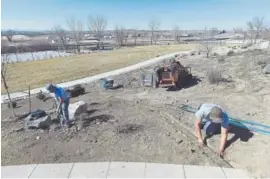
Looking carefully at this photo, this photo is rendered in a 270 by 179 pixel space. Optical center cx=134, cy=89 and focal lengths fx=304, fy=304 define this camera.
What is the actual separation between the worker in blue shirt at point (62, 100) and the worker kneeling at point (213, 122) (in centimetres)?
362

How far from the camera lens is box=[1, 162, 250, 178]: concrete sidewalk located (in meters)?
6.16

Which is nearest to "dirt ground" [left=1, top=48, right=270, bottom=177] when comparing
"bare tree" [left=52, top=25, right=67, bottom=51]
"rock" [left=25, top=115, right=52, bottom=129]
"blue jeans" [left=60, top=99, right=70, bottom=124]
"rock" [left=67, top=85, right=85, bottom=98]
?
"rock" [left=25, top=115, right=52, bottom=129]

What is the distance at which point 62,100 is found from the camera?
329 inches

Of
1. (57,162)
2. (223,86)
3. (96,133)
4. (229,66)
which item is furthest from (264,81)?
(57,162)

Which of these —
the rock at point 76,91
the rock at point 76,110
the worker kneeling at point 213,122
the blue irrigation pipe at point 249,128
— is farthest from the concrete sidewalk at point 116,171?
the rock at point 76,91

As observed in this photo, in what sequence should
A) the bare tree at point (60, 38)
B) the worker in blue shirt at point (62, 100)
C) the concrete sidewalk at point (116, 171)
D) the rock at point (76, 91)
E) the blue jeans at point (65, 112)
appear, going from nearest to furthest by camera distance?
the concrete sidewalk at point (116, 171)
the worker in blue shirt at point (62, 100)
the blue jeans at point (65, 112)
the rock at point (76, 91)
the bare tree at point (60, 38)

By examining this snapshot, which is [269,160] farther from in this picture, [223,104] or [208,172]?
[223,104]

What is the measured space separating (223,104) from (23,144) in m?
6.87

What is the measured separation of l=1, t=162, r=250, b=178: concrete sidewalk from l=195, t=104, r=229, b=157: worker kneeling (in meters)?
0.89

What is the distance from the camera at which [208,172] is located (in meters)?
6.20

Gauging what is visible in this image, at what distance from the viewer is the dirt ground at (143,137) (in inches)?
272

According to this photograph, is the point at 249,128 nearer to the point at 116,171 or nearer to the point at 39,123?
the point at 116,171

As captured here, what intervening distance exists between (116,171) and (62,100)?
2938 millimetres

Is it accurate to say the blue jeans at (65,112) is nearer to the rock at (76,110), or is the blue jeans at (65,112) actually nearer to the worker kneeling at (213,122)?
the rock at (76,110)
